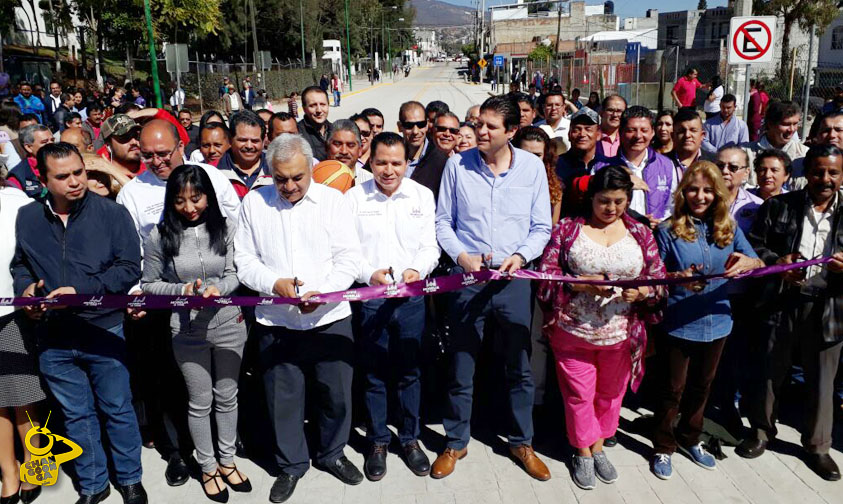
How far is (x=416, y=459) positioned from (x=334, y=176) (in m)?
2.08

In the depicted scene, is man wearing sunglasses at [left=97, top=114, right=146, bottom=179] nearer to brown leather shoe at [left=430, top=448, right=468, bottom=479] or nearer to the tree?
brown leather shoe at [left=430, top=448, right=468, bottom=479]

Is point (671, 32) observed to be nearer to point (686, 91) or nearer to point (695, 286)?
point (686, 91)

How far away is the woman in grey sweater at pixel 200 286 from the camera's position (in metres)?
3.84

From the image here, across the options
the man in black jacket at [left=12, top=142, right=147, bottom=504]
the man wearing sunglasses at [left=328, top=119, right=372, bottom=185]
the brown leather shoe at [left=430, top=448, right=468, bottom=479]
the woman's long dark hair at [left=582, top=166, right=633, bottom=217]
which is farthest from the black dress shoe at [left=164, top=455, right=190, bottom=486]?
the woman's long dark hair at [left=582, top=166, right=633, bottom=217]

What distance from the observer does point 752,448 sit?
445cm

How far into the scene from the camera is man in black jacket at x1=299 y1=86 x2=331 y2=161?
7.12 metres

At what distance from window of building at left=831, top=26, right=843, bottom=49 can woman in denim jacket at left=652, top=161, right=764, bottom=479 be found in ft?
144

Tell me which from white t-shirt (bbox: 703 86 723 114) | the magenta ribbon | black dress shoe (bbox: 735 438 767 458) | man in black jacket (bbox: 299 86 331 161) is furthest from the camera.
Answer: white t-shirt (bbox: 703 86 723 114)

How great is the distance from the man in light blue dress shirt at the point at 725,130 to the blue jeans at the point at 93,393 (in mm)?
6961

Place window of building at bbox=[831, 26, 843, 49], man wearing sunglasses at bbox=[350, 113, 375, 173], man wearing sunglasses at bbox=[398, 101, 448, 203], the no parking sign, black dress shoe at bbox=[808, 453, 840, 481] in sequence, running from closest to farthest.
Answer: black dress shoe at bbox=[808, 453, 840, 481] → man wearing sunglasses at bbox=[398, 101, 448, 203] → man wearing sunglasses at bbox=[350, 113, 375, 173] → the no parking sign → window of building at bbox=[831, 26, 843, 49]

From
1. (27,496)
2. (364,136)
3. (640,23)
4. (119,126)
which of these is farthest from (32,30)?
(640,23)

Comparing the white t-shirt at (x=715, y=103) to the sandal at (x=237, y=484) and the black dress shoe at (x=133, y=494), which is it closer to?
the sandal at (x=237, y=484)

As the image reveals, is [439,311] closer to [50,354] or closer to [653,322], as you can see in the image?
[653,322]

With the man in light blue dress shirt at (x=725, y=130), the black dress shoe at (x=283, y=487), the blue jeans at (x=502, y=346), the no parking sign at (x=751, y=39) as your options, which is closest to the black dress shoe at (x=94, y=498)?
the black dress shoe at (x=283, y=487)
